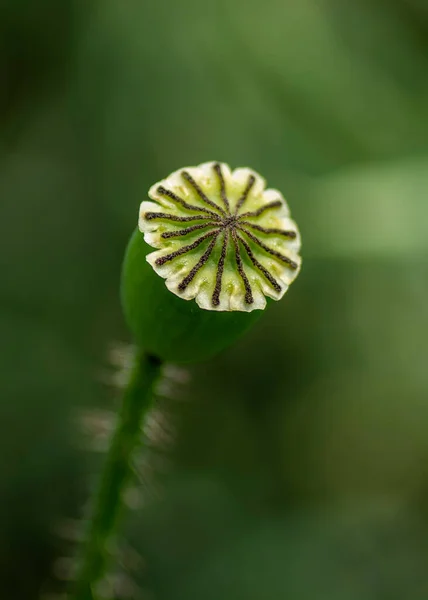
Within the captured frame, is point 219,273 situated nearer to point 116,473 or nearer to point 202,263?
point 202,263

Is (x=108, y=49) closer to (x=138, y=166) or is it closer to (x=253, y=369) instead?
(x=138, y=166)

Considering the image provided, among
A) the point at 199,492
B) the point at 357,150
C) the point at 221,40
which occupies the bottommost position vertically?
the point at 199,492

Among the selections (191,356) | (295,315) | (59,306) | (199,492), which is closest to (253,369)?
(295,315)

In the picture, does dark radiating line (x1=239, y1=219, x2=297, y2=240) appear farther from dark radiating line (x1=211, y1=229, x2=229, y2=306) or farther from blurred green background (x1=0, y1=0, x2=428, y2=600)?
blurred green background (x1=0, y1=0, x2=428, y2=600)

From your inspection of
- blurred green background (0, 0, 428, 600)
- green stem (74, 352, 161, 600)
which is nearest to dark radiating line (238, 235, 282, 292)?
green stem (74, 352, 161, 600)

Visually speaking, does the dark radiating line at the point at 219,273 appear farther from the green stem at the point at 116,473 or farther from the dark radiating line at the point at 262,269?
the green stem at the point at 116,473
